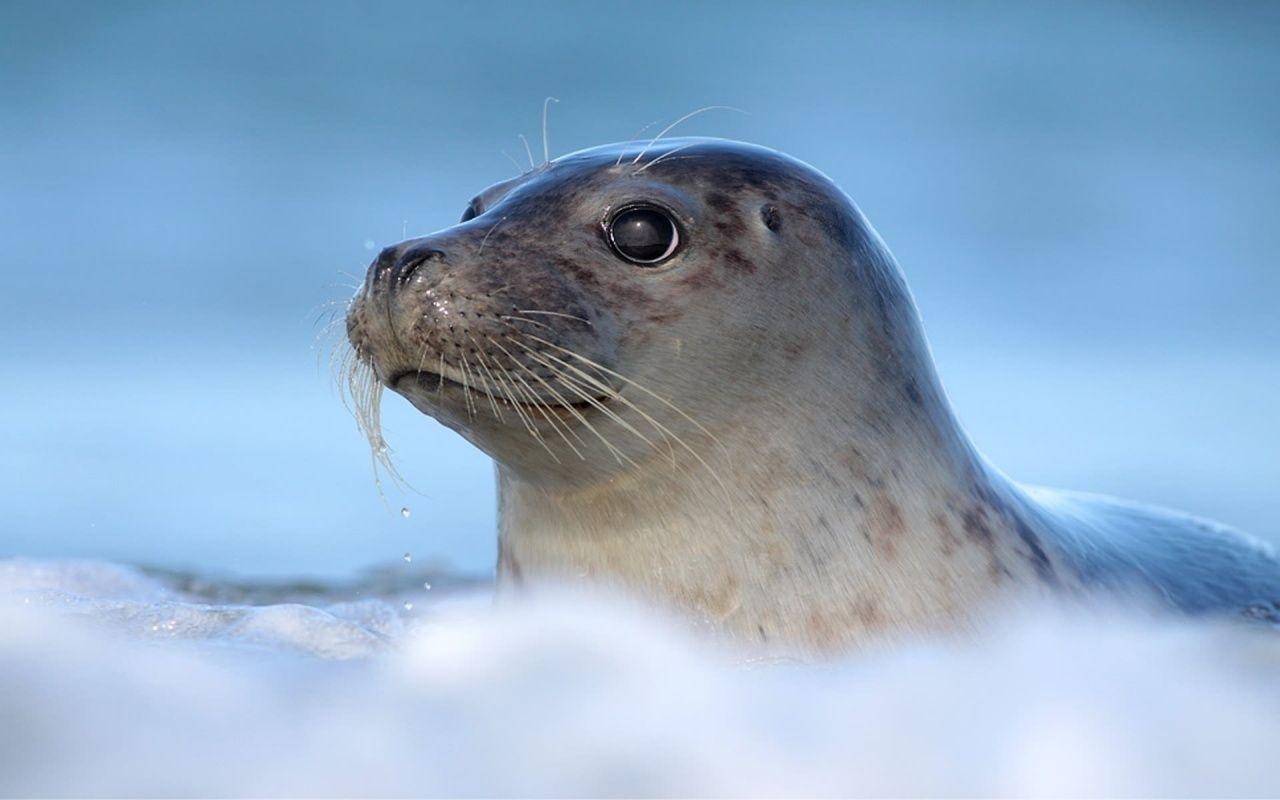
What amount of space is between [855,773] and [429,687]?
614 millimetres

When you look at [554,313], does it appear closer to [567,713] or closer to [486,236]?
[486,236]

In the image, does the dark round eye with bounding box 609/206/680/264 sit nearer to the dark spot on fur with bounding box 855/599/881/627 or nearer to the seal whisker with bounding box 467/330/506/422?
the seal whisker with bounding box 467/330/506/422

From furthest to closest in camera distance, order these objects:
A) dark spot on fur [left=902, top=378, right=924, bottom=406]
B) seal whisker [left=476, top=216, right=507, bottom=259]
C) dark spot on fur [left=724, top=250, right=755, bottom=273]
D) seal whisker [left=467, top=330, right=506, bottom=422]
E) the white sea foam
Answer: dark spot on fur [left=902, top=378, right=924, bottom=406], dark spot on fur [left=724, top=250, right=755, bottom=273], seal whisker [left=476, top=216, right=507, bottom=259], seal whisker [left=467, top=330, right=506, bottom=422], the white sea foam

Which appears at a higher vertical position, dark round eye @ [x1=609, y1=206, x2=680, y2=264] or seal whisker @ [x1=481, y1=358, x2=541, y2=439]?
dark round eye @ [x1=609, y1=206, x2=680, y2=264]

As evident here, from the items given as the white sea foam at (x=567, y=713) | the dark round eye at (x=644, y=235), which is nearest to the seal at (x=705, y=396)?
the dark round eye at (x=644, y=235)

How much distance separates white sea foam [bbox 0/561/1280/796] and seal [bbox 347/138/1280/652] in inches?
7.1

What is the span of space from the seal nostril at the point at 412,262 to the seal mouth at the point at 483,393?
17 cm

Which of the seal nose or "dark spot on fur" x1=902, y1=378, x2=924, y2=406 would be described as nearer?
the seal nose

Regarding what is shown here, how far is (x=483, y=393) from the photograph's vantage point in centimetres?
281

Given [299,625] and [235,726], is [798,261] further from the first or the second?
[235,726]

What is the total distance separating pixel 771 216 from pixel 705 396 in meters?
0.38

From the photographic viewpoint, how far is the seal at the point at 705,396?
2812mm

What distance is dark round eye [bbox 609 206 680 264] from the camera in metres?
2.96

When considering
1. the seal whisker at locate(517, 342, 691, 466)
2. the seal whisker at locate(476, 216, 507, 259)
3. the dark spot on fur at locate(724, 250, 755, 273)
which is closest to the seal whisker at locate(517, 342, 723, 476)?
the seal whisker at locate(517, 342, 691, 466)
